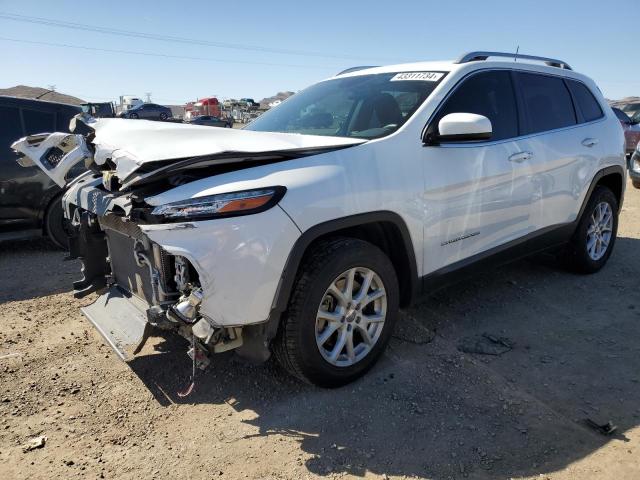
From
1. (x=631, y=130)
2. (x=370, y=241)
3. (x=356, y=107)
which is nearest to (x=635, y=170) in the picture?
(x=631, y=130)

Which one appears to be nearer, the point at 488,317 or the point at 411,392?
the point at 411,392

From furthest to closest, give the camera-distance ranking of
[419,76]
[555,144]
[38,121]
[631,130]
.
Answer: [631,130] → [38,121] → [555,144] → [419,76]

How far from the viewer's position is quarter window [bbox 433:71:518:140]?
353cm

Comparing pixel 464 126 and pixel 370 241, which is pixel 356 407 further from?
pixel 464 126

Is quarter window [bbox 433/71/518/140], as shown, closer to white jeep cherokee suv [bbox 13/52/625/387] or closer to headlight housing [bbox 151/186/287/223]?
white jeep cherokee suv [bbox 13/52/625/387]

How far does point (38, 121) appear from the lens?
6.05 meters

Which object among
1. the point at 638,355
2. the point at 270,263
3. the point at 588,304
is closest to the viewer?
the point at 270,263

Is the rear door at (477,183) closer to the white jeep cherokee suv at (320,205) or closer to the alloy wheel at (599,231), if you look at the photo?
the white jeep cherokee suv at (320,205)

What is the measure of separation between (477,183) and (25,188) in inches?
193

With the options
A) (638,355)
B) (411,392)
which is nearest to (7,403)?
(411,392)

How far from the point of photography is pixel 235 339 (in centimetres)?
263

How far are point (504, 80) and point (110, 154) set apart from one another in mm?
2889

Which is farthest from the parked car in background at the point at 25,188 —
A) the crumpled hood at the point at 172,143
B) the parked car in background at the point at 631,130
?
the parked car in background at the point at 631,130

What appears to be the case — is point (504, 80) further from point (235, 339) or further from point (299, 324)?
point (235, 339)
